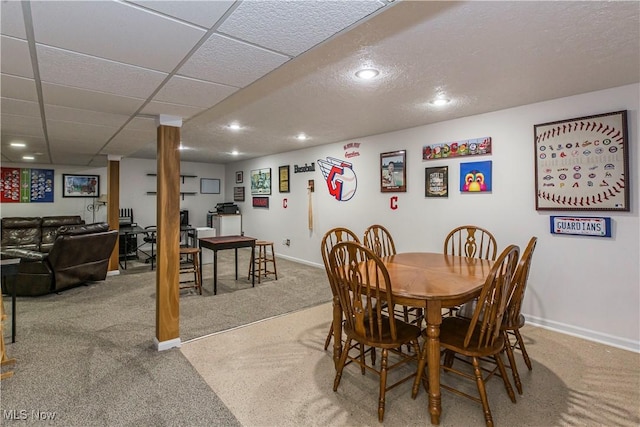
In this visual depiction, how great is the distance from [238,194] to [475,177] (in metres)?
6.25

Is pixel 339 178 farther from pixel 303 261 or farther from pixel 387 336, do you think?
pixel 387 336

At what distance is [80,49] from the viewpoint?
1588 mm

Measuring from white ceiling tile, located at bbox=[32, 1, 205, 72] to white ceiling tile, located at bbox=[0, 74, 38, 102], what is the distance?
761 millimetres

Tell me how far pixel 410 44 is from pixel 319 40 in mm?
794

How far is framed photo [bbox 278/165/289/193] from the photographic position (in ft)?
22.0

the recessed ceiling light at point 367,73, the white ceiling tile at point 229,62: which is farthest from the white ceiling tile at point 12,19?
the recessed ceiling light at point 367,73

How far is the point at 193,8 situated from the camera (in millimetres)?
1243

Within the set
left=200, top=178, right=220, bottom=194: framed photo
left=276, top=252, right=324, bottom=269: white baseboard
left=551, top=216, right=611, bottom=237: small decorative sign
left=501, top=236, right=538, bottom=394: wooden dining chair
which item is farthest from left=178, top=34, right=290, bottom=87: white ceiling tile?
left=200, top=178, right=220, bottom=194: framed photo

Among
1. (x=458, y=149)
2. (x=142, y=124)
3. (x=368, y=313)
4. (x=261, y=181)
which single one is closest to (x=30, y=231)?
(x=261, y=181)

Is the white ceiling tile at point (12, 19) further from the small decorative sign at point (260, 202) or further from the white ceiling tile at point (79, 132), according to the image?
the small decorative sign at point (260, 202)

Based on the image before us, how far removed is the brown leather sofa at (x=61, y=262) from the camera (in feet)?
13.3

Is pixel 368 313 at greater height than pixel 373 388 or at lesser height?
greater

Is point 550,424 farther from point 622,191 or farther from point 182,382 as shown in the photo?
point 182,382

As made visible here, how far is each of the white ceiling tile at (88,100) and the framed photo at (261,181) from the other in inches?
179
